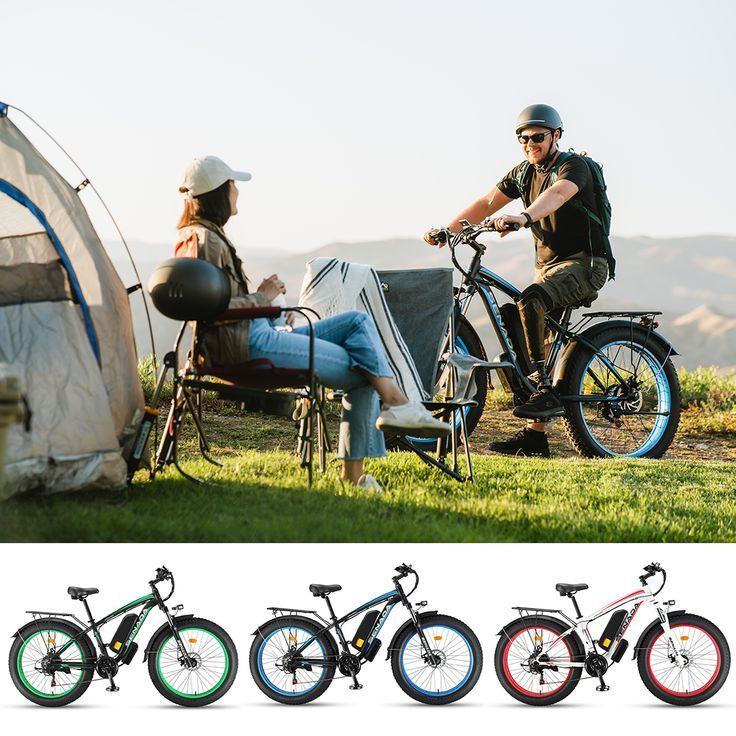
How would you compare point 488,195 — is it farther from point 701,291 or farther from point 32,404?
point 701,291

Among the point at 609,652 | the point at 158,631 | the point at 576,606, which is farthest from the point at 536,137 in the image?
the point at 158,631

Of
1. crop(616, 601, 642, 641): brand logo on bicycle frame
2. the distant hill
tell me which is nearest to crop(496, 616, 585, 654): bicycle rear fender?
crop(616, 601, 642, 641): brand logo on bicycle frame

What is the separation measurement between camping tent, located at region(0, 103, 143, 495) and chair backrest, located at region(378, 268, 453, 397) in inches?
46.4

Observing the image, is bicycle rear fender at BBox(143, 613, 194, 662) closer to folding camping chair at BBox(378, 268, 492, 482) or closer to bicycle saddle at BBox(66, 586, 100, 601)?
bicycle saddle at BBox(66, 586, 100, 601)

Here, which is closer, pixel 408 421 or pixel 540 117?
pixel 408 421

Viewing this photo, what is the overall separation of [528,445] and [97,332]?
232 centimetres

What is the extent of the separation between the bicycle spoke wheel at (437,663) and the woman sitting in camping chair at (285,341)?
0.70 m

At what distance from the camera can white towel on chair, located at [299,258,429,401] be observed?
429 cm

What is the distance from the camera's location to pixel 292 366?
12.3ft

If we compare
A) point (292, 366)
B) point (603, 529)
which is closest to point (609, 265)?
point (603, 529)

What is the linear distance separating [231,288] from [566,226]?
202cm

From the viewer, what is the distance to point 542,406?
4.97 m

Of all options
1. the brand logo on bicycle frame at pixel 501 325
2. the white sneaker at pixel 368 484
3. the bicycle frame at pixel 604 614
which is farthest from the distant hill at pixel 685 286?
the bicycle frame at pixel 604 614

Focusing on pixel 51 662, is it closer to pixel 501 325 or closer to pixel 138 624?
pixel 138 624
